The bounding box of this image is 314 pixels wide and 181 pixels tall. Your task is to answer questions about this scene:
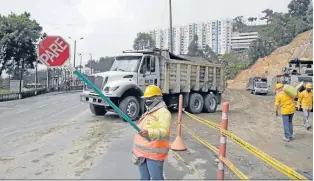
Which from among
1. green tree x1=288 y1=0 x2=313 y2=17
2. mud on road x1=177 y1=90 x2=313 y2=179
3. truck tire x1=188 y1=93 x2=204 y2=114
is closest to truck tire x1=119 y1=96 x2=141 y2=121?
mud on road x1=177 y1=90 x2=313 y2=179

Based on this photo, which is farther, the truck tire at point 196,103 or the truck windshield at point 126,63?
the truck tire at point 196,103

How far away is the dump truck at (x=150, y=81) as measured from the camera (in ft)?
41.1

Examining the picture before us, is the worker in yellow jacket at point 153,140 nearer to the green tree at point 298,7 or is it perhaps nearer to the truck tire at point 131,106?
the truck tire at point 131,106

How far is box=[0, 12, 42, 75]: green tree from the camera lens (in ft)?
115

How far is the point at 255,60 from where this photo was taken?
77875 mm

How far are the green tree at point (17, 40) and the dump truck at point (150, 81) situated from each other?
969 inches

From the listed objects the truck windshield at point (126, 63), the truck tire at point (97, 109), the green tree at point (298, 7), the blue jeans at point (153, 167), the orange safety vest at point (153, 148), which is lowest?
the truck tire at point (97, 109)

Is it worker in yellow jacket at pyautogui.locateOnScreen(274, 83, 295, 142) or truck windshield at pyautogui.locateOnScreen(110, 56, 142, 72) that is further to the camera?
truck windshield at pyautogui.locateOnScreen(110, 56, 142, 72)

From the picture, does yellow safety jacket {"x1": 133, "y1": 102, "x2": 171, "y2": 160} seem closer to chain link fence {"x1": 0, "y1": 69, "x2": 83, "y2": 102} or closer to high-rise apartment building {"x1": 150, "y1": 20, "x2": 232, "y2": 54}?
chain link fence {"x1": 0, "y1": 69, "x2": 83, "y2": 102}

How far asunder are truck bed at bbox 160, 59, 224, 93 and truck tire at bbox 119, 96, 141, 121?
159 cm

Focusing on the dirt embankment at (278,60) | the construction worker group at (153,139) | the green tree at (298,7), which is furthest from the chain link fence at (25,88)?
the green tree at (298,7)

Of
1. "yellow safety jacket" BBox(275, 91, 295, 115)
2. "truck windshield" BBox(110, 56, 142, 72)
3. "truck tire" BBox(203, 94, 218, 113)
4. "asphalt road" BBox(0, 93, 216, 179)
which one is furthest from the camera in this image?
"truck tire" BBox(203, 94, 218, 113)

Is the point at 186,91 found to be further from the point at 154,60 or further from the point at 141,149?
the point at 141,149

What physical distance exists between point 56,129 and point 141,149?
7493 mm
